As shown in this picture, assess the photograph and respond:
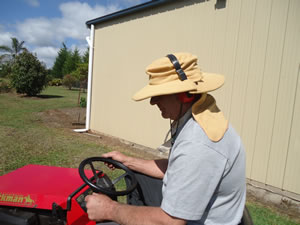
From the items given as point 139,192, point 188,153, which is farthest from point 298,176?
point 188,153

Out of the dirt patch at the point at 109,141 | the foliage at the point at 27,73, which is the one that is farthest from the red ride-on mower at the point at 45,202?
the foliage at the point at 27,73

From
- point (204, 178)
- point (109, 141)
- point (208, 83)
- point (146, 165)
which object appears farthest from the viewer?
point (109, 141)

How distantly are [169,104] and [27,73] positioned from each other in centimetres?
1947

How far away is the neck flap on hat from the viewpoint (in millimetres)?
1299

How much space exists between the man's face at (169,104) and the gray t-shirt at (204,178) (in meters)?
0.15

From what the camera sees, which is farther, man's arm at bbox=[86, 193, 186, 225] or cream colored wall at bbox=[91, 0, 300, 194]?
cream colored wall at bbox=[91, 0, 300, 194]

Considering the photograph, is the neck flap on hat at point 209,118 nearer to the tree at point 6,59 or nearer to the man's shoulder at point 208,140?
the man's shoulder at point 208,140

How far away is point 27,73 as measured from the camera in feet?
59.5

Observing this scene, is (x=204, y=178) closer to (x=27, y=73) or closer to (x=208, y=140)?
(x=208, y=140)

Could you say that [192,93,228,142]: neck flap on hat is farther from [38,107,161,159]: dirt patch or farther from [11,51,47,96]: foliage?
[11,51,47,96]: foliage

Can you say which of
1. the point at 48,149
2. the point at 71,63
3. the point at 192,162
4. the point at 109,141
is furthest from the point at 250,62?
Answer: the point at 71,63

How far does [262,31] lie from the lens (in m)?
3.94

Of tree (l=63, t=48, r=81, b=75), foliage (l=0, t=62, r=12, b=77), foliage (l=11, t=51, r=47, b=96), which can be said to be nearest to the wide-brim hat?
foliage (l=11, t=51, r=47, b=96)

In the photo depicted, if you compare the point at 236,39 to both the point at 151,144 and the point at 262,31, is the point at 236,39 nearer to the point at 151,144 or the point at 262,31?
the point at 262,31
